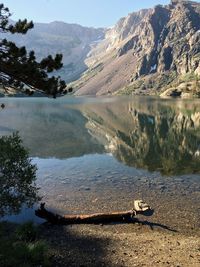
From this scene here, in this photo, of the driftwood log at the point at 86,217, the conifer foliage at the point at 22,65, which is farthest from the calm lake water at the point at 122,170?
the conifer foliage at the point at 22,65

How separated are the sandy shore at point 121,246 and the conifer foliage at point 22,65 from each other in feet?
34.6

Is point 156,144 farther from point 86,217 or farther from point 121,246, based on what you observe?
point 121,246

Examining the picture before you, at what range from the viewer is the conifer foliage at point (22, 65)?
20547 millimetres

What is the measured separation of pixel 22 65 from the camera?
819 inches

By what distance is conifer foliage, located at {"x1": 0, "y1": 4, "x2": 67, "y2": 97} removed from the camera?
2055 centimetres

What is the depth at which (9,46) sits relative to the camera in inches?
811

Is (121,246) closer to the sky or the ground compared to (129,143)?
closer to the sky

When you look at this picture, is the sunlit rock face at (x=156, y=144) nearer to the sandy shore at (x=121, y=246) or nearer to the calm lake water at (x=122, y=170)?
the calm lake water at (x=122, y=170)

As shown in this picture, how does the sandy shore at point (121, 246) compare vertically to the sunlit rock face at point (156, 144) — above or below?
above

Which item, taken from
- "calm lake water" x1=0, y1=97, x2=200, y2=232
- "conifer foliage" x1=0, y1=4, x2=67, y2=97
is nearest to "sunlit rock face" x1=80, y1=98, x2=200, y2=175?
"calm lake water" x1=0, y1=97, x2=200, y2=232

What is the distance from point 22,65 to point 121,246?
46.3 ft

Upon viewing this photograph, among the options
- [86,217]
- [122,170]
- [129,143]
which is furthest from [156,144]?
[86,217]

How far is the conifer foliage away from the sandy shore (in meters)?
10.6

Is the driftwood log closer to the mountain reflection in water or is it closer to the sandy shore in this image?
the sandy shore
